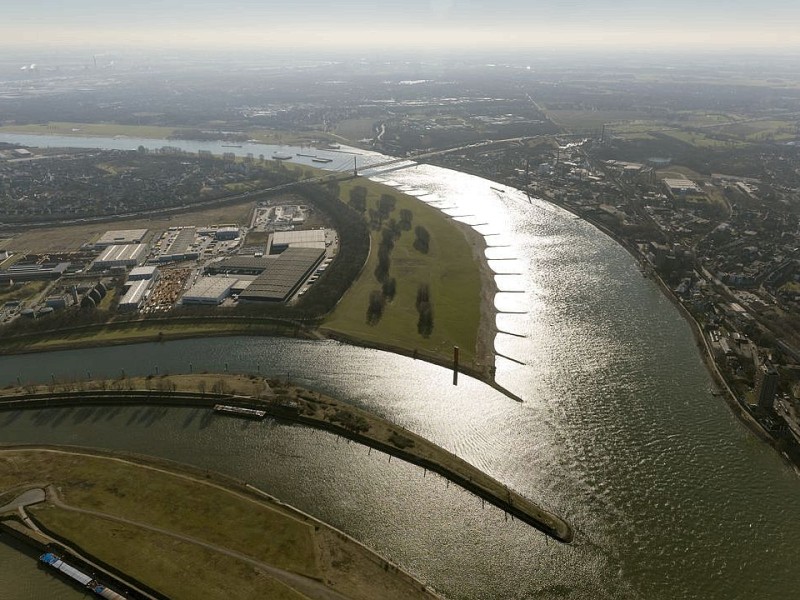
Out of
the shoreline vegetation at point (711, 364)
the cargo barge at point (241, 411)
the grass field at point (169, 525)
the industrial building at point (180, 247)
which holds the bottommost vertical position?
the grass field at point (169, 525)

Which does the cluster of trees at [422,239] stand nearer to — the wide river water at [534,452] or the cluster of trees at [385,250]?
the cluster of trees at [385,250]

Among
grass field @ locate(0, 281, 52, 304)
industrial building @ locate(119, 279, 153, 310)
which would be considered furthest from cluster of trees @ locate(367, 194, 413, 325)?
grass field @ locate(0, 281, 52, 304)

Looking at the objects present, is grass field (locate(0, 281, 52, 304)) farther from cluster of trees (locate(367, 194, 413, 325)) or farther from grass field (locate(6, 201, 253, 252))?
cluster of trees (locate(367, 194, 413, 325))

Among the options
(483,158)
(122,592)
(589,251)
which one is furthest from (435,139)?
(122,592)

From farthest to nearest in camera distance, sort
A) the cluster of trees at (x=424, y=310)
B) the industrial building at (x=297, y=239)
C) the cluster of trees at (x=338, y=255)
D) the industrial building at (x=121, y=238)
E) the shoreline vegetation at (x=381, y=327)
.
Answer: the industrial building at (x=121, y=238)
the industrial building at (x=297, y=239)
the cluster of trees at (x=338, y=255)
the cluster of trees at (x=424, y=310)
the shoreline vegetation at (x=381, y=327)

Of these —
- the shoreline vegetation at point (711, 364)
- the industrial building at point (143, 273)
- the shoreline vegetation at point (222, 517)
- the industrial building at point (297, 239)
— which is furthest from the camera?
the industrial building at point (297, 239)

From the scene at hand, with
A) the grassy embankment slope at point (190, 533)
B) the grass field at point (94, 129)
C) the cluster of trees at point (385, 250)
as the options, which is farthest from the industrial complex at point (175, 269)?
the grass field at point (94, 129)

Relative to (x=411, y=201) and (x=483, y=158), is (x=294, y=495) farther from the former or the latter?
(x=483, y=158)

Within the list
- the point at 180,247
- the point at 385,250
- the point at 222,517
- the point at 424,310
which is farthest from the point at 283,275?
the point at 222,517
